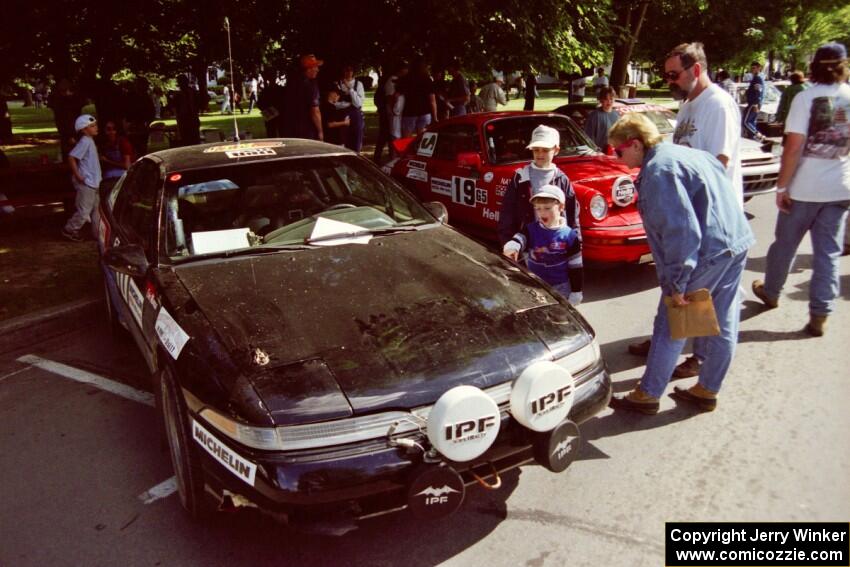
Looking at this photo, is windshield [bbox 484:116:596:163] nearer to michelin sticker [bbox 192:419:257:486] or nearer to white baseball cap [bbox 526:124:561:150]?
white baseball cap [bbox 526:124:561:150]

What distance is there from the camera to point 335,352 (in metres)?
2.58

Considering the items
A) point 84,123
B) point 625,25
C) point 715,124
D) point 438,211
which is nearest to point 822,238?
point 715,124

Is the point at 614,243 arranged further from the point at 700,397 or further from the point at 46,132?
the point at 46,132

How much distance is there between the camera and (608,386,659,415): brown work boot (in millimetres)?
3643

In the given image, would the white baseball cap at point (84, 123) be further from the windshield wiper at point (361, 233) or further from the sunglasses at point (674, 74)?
the sunglasses at point (674, 74)

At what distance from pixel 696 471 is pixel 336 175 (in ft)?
8.74

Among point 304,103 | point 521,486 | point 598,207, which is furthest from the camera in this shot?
point 304,103

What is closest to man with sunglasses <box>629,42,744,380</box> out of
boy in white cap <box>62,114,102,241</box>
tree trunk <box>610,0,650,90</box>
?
boy in white cap <box>62,114,102,241</box>

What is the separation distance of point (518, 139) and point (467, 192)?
28.0 inches

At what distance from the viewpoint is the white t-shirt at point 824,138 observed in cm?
432

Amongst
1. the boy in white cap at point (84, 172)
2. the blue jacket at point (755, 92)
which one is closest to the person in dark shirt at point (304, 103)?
the boy in white cap at point (84, 172)

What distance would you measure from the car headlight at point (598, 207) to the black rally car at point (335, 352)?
2146 millimetres

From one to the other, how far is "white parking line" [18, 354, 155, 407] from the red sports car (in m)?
3.42

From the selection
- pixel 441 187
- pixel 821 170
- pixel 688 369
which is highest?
pixel 821 170
